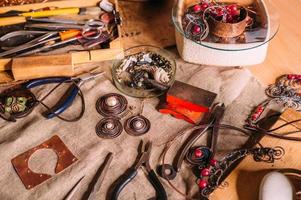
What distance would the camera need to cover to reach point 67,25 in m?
0.82

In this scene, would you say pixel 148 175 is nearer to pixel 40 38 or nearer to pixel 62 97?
pixel 62 97

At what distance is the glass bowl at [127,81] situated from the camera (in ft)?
2.47

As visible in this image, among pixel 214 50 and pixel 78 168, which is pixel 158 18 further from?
pixel 78 168

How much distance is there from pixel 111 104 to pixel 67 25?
0.71 feet

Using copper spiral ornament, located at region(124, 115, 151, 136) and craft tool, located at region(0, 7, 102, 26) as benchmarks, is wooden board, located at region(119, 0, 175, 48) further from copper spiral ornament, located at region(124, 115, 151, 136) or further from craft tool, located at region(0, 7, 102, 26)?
copper spiral ornament, located at region(124, 115, 151, 136)

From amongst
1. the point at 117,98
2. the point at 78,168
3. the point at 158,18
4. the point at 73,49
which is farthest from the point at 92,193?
the point at 158,18

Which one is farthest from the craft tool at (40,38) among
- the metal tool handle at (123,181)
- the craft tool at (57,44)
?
the metal tool handle at (123,181)

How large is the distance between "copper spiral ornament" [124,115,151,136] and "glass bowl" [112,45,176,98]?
0.06 metres

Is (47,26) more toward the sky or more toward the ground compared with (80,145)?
more toward the sky

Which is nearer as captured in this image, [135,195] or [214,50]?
[135,195]

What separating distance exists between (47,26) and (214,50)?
35cm

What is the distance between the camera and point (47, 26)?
0.82 meters

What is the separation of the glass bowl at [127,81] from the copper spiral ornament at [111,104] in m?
0.02

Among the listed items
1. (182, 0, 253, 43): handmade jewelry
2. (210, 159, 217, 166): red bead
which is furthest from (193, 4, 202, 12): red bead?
(210, 159, 217, 166): red bead
